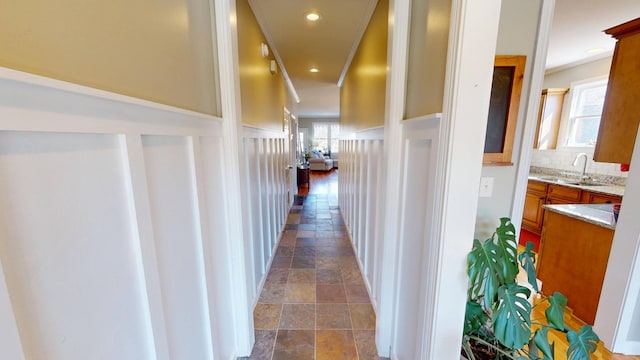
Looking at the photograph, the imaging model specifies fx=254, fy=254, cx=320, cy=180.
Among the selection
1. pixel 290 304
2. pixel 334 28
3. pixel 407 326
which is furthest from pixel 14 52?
pixel 334 28

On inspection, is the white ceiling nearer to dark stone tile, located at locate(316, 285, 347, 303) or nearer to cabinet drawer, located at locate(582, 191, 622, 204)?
cabinet drawer, located at locate(582, 191, 622, 204)

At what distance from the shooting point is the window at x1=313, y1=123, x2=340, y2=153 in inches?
492

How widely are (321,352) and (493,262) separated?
131 cm

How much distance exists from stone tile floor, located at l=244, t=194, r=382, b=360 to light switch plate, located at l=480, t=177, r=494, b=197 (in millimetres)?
1241

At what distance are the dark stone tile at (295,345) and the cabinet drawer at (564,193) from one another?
147 inches

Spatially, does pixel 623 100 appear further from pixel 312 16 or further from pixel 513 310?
pixel 312 16

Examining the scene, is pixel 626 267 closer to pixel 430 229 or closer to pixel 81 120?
pixel 430 229

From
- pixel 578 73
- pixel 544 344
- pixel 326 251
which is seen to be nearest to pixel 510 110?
pixel 544 344

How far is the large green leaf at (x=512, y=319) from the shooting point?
0.84 metres

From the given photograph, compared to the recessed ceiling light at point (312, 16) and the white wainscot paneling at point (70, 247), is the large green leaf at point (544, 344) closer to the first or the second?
the white wainscot paneling at point (70, 247)

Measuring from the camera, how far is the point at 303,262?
112 inches

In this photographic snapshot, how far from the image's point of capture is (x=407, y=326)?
1.35 meters

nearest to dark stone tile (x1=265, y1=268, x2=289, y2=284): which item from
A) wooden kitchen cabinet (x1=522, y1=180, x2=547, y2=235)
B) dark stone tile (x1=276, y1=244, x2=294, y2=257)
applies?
dark stone tile (x1=276, y1=244, x2=294, y2=257)

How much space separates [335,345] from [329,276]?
2.77 feet
